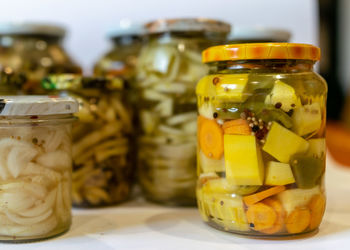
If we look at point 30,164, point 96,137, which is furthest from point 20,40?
point 30,164

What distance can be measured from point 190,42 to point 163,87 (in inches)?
3.8

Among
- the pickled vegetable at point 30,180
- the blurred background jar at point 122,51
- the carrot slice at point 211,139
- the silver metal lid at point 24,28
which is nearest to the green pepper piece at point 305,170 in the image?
the carrot slice at point 211,139

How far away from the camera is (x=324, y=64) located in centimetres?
221

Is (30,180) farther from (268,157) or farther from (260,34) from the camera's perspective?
(260,34)

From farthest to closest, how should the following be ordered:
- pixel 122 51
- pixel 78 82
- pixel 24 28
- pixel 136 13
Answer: pixel 136 13, pixel 122 51, pixel 24 28, pixel 78 82

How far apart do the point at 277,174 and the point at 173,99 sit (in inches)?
10.4

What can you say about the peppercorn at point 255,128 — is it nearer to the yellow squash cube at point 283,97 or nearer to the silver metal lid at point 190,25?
the yellow squash cube at point 283,97

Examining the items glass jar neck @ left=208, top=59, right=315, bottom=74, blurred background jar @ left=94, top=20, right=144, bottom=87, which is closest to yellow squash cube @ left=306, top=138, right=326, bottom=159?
glass jar neck @ left=208, top=59, right=315, bottom=74

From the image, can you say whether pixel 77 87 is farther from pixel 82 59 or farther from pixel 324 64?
pixel 324 64

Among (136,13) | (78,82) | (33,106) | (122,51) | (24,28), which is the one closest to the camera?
(33,106)

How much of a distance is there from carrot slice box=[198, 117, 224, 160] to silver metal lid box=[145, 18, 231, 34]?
0.68ft

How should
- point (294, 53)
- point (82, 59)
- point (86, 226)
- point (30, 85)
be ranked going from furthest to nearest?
point (82, 59), point (30, 85), point (86, 226), point (294, 53)

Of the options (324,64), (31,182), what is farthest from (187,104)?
(324,64)

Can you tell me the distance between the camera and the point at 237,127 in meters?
0.60
